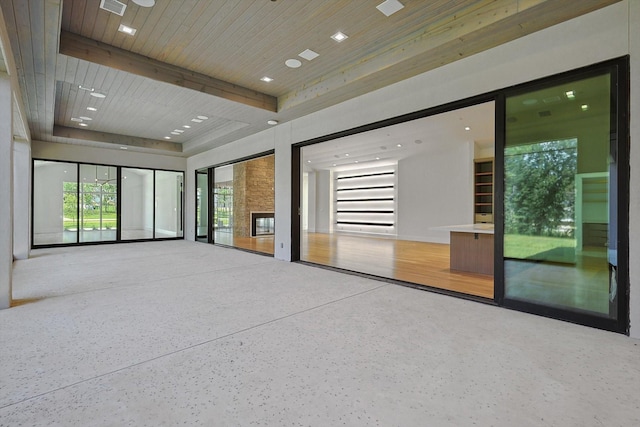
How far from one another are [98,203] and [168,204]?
2.05 m

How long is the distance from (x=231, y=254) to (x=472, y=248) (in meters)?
5.26

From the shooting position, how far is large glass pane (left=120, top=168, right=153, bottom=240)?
982 cm

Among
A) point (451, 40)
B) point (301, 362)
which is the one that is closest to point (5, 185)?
point (301, 362)

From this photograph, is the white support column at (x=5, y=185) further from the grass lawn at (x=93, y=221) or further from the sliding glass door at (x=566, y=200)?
the grass lawn at (x=93, y=221)

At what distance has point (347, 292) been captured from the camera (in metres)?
4.10

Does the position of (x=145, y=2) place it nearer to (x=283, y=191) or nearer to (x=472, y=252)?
(x=283, y=191)

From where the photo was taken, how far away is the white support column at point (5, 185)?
343 centimetres

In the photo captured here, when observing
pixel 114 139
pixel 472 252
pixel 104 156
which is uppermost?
pixel 114 139

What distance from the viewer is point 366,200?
1324 centimetres

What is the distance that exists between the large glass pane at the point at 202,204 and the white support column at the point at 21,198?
429 centimetres

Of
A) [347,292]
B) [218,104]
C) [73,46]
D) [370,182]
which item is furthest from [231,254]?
[370,182]

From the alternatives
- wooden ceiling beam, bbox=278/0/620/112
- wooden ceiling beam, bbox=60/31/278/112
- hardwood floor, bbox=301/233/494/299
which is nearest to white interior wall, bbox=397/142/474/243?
hardwood floor, bbox=301/233/494/299

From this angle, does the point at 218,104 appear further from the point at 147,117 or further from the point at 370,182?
the point at 370,182

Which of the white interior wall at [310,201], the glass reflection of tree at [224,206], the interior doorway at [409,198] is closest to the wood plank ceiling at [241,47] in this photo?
the interior doorway at [409,198]
